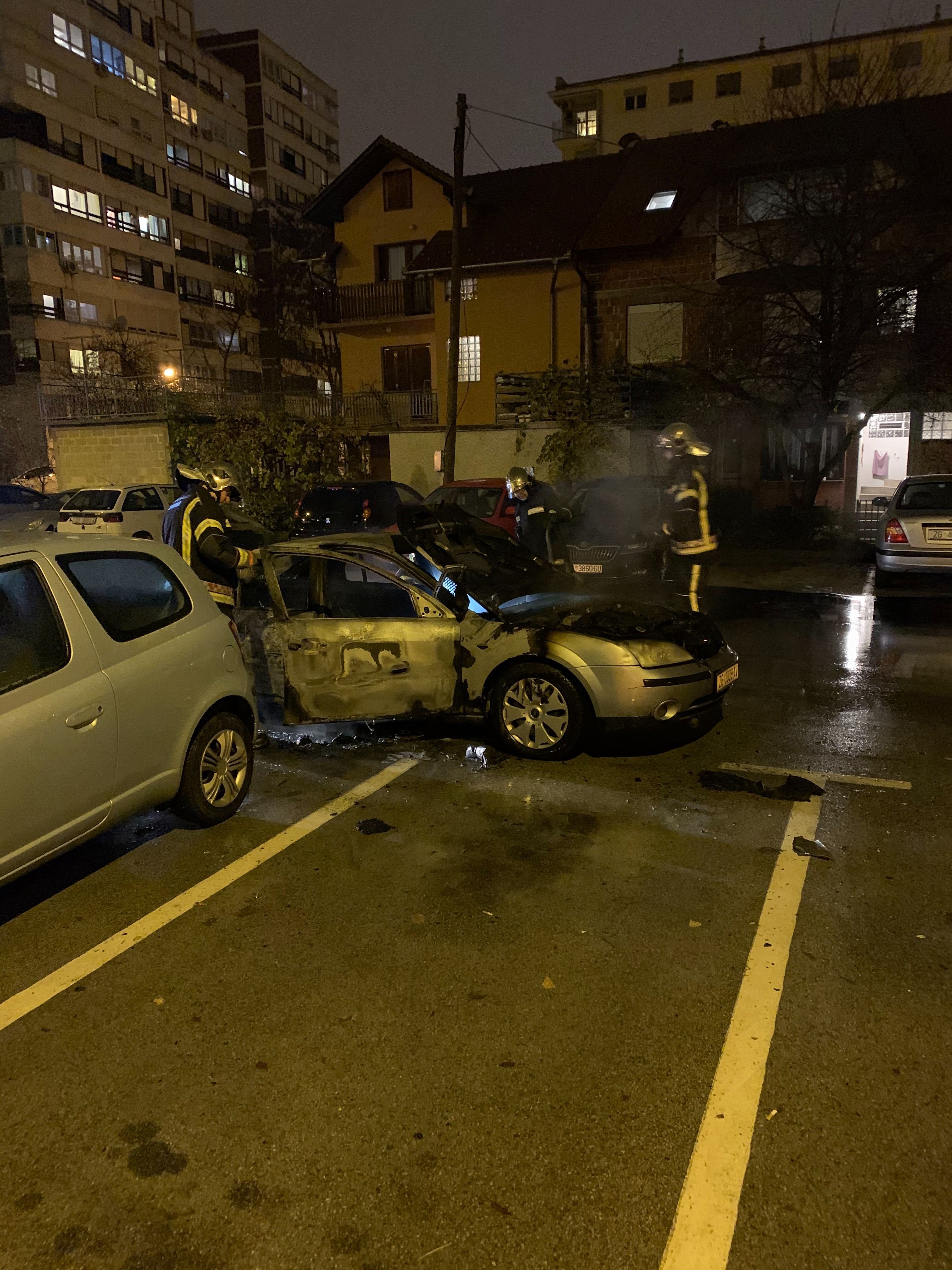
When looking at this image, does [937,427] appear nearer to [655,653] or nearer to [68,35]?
[655,653]

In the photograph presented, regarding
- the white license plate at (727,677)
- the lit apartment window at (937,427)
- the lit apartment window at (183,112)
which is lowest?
the white license plate at (727,677)

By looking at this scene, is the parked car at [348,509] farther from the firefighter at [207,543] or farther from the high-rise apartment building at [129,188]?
the high-rise apartment building at [129,188]

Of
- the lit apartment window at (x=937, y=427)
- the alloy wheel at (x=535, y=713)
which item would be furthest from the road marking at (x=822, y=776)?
the lit apartment window at (x=937, y=427)

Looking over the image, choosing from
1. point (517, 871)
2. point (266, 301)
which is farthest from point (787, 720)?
point (266, 301)

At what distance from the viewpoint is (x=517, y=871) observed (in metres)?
4.42

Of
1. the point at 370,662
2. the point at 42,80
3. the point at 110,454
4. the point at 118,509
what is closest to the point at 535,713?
the point at 370,662

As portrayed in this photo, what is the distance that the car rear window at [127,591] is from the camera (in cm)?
419

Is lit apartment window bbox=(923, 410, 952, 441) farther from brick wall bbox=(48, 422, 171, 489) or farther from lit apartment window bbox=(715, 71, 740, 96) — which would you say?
lit apartment window bbox=(715, 71, 740, 96)

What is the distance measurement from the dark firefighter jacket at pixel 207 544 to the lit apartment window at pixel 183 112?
52.9 meters

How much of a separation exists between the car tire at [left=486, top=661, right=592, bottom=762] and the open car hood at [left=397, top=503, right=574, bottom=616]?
506 millimetres

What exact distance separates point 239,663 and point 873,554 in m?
14.7

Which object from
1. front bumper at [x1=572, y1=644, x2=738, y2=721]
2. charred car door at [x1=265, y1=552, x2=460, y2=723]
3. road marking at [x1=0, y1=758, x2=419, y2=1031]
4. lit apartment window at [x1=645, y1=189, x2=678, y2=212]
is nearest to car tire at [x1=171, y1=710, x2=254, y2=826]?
road marking at [x1=0, y1=758, x2=419, y2=1031]

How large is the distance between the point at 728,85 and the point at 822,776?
5562cm

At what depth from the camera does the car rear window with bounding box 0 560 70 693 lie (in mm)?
3732
